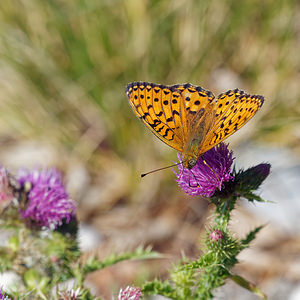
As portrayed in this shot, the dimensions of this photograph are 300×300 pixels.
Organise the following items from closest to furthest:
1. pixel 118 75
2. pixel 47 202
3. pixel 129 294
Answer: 1. pixel 129 294
2. pixel 47 202
3. pixel 118 75

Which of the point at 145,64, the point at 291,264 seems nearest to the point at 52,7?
the point at 145,64

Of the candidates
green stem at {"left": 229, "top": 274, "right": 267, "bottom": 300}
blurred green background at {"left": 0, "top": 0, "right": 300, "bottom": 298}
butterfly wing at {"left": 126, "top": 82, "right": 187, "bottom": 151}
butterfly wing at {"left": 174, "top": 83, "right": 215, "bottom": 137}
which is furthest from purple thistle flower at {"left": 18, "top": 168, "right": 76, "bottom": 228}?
blurred green background at {"left": 0, "top": 0, "right": 300, "bottom": 298}

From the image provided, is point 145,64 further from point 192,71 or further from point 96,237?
point 96,237

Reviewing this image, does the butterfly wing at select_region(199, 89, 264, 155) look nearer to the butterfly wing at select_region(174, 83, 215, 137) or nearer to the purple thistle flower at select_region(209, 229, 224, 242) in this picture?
the butterfly wing at select_region(174, 83, 215, 137)

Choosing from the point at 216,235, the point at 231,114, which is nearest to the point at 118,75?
the point at 231,114

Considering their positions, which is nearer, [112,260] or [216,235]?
[216,235]

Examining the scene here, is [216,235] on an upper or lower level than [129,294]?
upper

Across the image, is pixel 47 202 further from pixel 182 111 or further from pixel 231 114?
pixel 231 114
